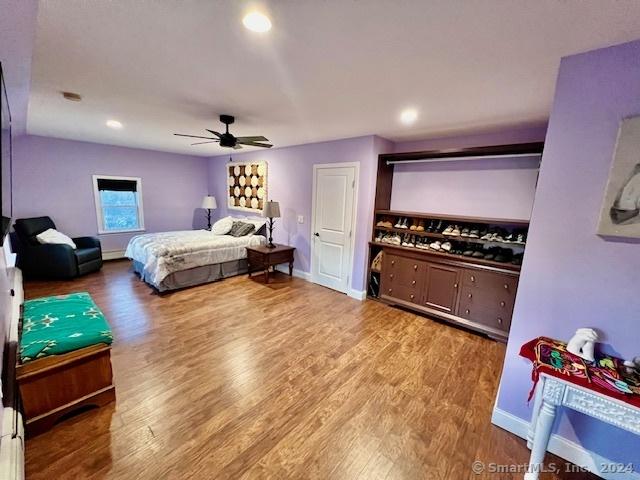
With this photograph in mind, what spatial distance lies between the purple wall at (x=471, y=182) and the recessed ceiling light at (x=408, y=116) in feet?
2.96

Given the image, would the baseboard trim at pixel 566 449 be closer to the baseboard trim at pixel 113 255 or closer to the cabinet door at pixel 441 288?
the cabinet door at pixel 441 288

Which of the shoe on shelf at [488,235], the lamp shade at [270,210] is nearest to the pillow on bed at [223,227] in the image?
the lamp shade at [270,210]

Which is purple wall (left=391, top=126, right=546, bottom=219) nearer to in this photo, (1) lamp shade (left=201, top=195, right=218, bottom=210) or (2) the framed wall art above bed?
(2) the framed wall art above bed

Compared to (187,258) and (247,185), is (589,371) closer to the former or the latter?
(187,258)

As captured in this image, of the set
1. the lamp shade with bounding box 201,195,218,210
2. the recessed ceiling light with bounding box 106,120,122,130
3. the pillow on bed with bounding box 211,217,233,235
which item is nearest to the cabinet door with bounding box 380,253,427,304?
the pillow on bed with bounding box 211,217,233,235

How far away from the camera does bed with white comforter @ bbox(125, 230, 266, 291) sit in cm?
374

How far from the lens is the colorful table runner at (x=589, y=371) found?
1194 millimetres

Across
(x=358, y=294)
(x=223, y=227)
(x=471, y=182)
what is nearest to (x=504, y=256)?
(x=471, y=182)

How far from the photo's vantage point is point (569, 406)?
1.29 metres

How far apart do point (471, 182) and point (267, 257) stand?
3.19 meters

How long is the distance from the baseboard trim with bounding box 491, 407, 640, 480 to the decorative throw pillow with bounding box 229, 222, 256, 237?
4.34 m

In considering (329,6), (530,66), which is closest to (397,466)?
(329,6)

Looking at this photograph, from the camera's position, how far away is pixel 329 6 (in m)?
1.16

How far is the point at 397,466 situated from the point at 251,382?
1.18 m
